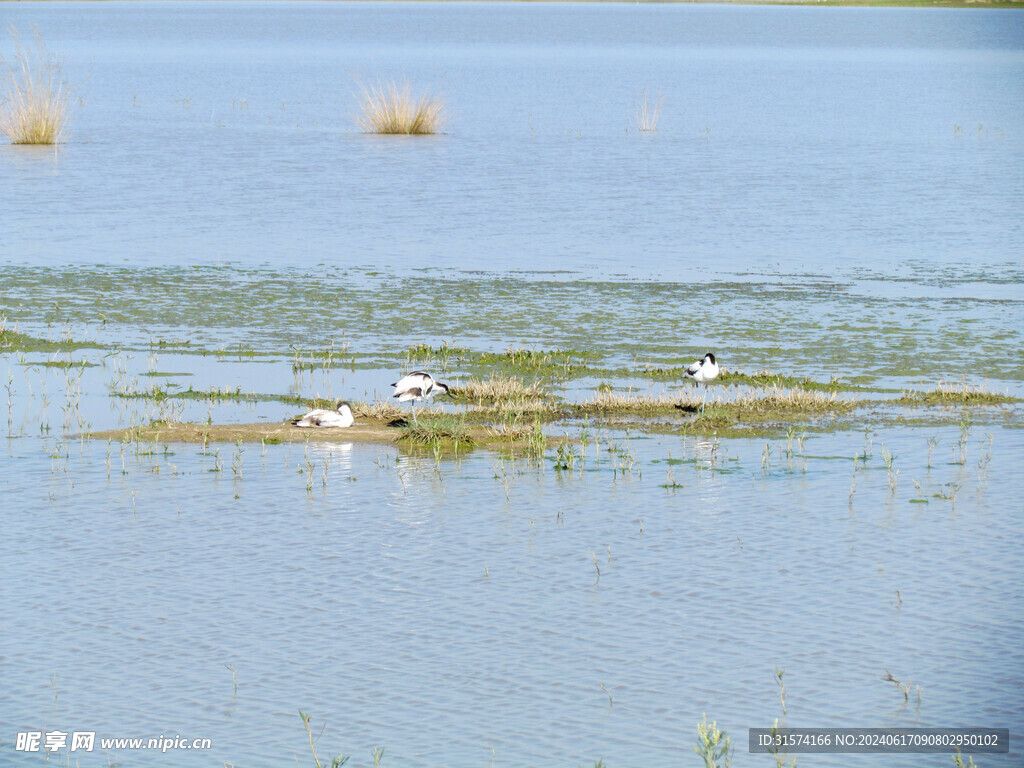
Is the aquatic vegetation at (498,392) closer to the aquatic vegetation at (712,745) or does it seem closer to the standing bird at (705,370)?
the standing bird at (705,370)

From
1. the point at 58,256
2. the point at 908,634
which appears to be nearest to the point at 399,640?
the point at 908,634

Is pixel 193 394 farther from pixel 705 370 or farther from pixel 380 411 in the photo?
pixel 705 370

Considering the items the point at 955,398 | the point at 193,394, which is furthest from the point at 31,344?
the point at 955,398

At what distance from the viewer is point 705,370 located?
49.9 feet

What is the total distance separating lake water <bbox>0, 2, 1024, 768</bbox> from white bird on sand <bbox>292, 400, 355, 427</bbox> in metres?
0.54

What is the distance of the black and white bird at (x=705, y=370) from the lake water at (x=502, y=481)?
39 centimetres

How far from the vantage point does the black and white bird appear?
15.1 meters

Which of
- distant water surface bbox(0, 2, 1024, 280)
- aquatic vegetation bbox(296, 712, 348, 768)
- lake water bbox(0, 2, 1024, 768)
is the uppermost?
distant water surface bbox(0, 2, 1024, 280)

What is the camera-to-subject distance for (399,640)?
9.20 meters

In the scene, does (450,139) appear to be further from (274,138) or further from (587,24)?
(587,24)

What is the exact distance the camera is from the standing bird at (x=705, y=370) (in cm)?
1510

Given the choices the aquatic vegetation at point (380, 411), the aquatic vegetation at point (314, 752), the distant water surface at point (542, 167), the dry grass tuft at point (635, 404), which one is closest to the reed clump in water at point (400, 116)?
the distant water surface at point (542, 167)

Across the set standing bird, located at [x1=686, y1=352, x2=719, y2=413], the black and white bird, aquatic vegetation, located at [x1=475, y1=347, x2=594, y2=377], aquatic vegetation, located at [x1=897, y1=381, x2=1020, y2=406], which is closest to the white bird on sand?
aquatic vegetation, located at [x1=475, y1=347, x2=594, y2=377]

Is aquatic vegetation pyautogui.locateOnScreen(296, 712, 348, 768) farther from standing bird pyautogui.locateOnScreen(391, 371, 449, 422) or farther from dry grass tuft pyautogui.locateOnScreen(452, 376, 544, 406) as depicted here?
dry grass tuft pyautogui.locateOnScreen(452, 376, 544, 406)
